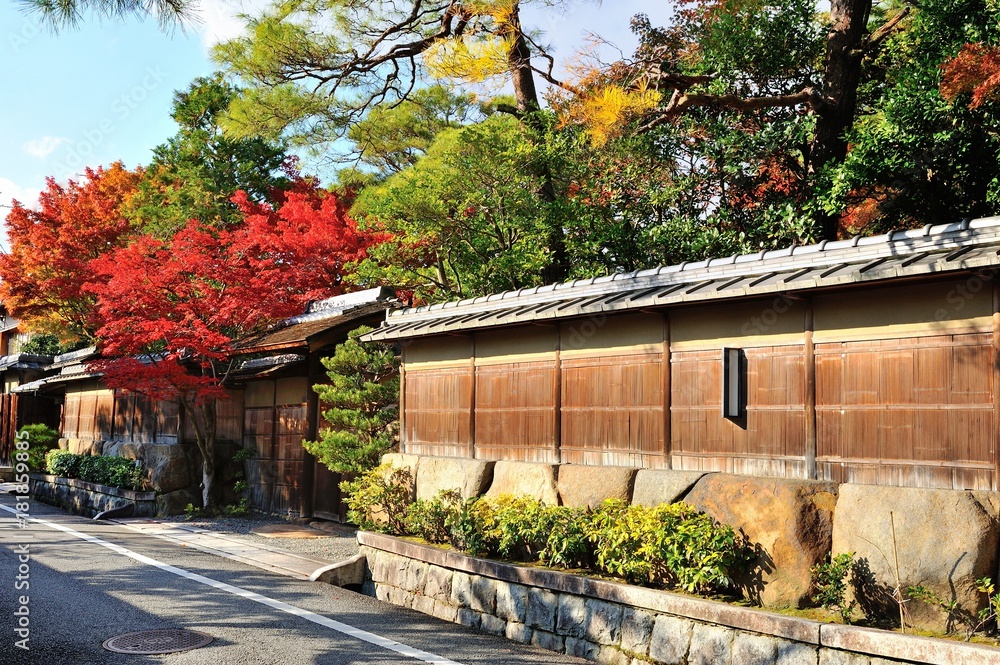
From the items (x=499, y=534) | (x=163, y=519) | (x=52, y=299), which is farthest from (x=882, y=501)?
(x=52, y=299)

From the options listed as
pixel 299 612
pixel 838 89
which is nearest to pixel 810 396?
pixel 299 612

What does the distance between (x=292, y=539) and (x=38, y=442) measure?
2167cm

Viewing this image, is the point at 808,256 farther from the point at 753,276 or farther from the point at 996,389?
the point at 996,389

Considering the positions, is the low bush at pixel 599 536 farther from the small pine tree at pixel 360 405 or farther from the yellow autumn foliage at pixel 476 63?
the yellow autumn foliage at pixel 476 63

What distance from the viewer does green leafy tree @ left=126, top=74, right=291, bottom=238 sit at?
31.6 m

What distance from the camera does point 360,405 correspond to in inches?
682

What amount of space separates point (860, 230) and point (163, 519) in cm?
1800

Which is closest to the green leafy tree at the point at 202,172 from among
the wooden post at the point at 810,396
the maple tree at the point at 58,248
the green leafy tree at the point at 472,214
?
the maple tree at the point at 58,248

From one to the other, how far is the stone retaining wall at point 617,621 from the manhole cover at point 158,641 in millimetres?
3285

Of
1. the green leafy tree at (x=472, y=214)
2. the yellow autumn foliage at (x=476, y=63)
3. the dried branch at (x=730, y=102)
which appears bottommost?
the green leafy tree at (x=472, y=214)

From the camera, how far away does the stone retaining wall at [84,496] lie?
22.8 metres

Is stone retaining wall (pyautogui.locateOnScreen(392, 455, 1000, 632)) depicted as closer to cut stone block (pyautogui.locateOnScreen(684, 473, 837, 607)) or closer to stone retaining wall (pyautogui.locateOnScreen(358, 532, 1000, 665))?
cut stone block (pyautogui.locateOnScreen(684, 473, 837, 607))

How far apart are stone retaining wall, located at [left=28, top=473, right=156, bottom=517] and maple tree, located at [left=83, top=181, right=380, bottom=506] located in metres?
2.12

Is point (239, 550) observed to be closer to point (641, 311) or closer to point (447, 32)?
point (641, 311)
